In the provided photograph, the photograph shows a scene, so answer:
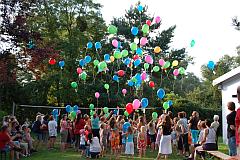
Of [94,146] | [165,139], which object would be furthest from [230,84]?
[94,146]

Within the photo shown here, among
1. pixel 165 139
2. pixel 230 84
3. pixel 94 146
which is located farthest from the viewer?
pixel 230 84

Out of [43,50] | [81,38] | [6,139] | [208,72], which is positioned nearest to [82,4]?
[81,38]

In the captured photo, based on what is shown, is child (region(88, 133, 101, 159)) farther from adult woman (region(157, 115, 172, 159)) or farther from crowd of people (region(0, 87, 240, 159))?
adult woman (region(157, 115, 172, 159))

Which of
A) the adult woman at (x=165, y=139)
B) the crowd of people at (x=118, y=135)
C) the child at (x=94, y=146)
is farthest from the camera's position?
the child at (x=94, y=146)

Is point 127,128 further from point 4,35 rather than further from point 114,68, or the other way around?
point 114,68

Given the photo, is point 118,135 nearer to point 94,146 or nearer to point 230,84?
point 94,146

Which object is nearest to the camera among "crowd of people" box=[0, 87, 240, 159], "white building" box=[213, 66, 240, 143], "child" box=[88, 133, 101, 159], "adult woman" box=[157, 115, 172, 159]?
"adult woman" box=[157, 115, 172, 159]

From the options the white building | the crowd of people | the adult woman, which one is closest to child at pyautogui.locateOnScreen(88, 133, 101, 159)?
the crowd of people

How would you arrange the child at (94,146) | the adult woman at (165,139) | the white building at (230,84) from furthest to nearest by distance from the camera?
1. the white building at (230,84)
2. the child at (94,146)
3. the adult woman at (165,139)

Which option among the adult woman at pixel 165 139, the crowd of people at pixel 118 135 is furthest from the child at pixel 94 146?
the adult woman at pixel 165 139

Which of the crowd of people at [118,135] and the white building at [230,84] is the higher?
the white building at [230,84]

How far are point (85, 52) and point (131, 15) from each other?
212 inches

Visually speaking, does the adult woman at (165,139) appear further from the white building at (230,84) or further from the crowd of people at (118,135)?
the white building at (230,84)

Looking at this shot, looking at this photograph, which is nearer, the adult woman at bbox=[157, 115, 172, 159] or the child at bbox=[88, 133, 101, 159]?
the adult woman at bbox=[157, 115, 172, 159]
